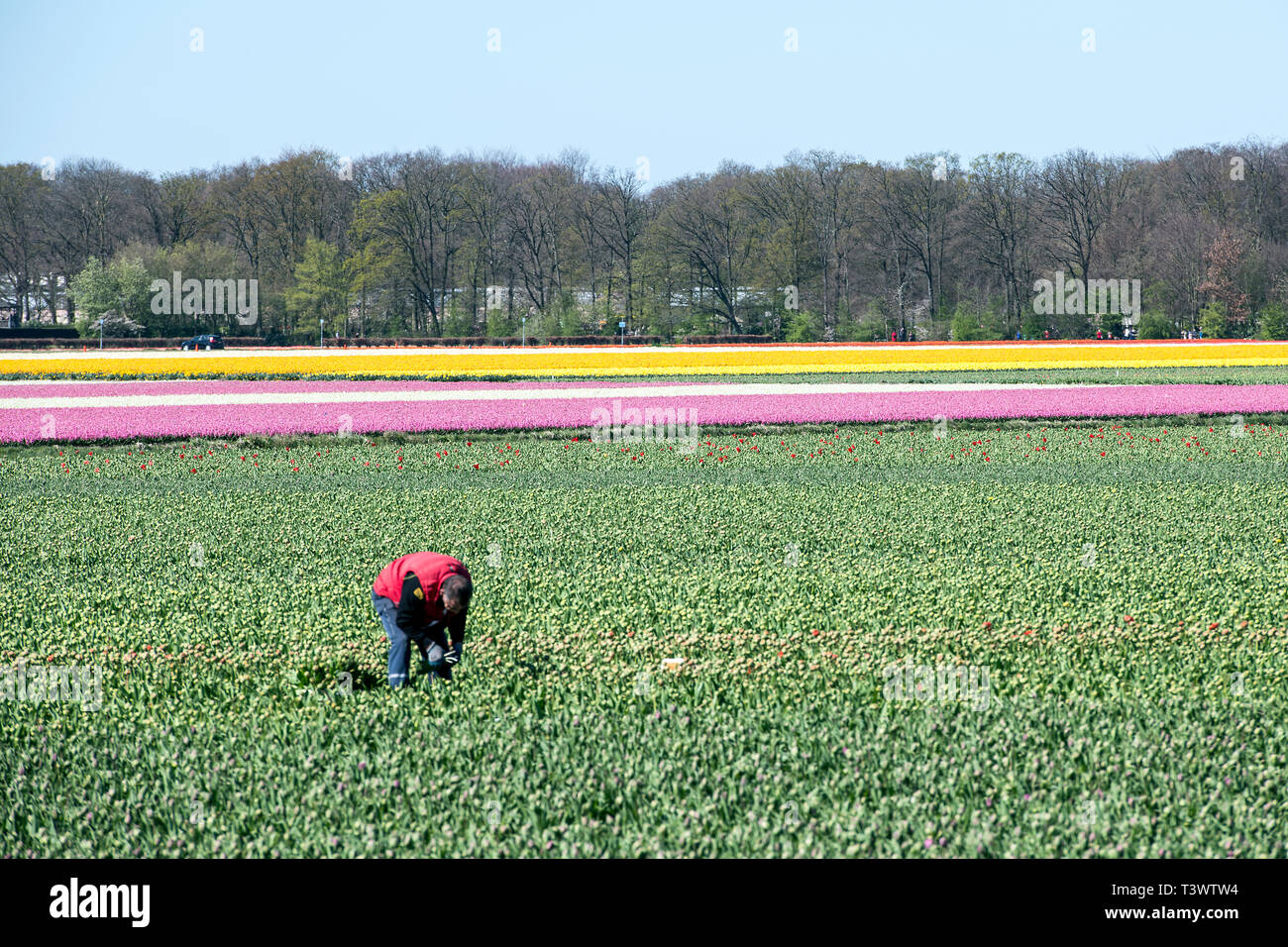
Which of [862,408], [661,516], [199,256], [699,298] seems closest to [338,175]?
[199,256]

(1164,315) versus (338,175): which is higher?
(338,175)

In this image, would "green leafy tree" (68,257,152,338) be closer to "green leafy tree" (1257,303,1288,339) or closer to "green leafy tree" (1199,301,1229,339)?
"green leafy tree" (1199,301,1229,339)

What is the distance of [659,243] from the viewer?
91.8 metres

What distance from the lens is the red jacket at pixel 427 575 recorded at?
26.0 feet

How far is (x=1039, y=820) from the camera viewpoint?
6.02 metres

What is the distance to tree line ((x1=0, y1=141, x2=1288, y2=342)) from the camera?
82.9 metres

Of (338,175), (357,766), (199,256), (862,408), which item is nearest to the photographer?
(357,766)

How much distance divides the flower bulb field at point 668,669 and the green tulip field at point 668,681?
3 centimetres

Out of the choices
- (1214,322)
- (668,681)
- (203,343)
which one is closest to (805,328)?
(1214,322)

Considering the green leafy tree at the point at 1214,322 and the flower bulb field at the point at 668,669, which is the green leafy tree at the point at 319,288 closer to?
the green leafy tree at the point at 1214,322

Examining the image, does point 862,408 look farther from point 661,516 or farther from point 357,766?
point 357,766

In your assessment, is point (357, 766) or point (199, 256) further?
point (199, 256)

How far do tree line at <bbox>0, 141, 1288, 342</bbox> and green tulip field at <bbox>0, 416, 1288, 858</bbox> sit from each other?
64768mm
